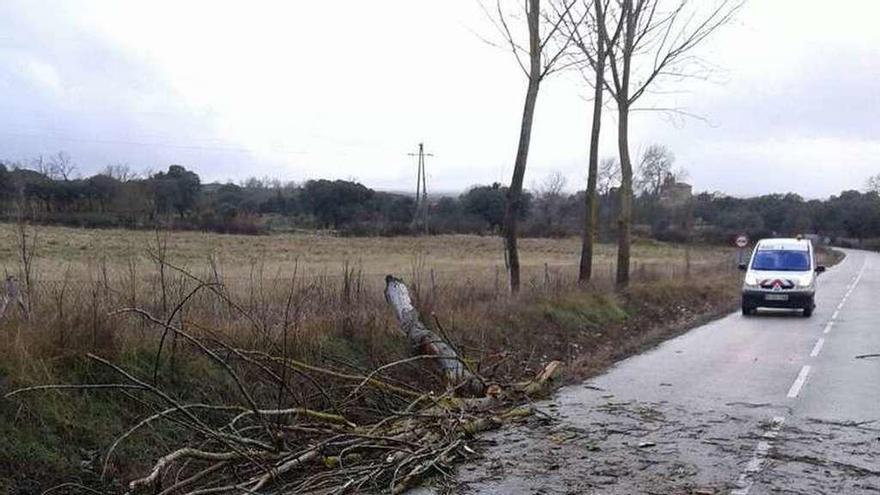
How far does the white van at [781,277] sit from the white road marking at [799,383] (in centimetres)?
1034

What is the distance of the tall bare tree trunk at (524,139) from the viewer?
67.7 feet

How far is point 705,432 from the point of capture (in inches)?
373

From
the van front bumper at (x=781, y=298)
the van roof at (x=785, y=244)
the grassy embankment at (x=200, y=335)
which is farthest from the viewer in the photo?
the van roof at (x=785, y=244)

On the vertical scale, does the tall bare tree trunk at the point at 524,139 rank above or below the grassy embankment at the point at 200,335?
above

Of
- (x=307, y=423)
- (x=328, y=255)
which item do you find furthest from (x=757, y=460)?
(x=328, y=255)

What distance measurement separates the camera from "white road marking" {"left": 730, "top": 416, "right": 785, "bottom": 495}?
7.26 metres

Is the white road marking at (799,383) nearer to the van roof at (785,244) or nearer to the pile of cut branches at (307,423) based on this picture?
the pile of cut branches at (307,423)

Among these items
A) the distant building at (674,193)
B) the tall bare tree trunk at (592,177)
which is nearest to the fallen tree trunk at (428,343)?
the tall bare tree trunk at (592,177)

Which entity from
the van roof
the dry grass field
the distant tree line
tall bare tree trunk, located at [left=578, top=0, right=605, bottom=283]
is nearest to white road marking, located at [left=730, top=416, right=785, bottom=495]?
the dry grass field

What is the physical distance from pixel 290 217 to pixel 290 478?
75.6 meters

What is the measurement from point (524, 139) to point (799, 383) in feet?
32.4

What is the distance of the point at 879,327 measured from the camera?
21781 millimetres

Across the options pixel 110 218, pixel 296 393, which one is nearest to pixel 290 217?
pixel 110 218

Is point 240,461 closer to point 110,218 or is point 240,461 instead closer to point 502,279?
point 502,279
